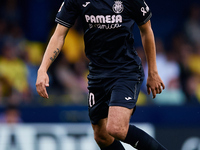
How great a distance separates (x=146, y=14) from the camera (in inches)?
160

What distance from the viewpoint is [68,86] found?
7.78m

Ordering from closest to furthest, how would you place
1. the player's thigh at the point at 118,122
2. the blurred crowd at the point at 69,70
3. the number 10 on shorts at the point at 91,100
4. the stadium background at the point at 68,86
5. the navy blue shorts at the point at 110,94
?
1. the player's thigh at the point at 118,122
2. the navy blue shorts at the point at 110,94
3. the number 10 on shorts at the point at 91,100
4. the stadium background at the point at 68,86
5. the blurred crowd at the point at 69,70

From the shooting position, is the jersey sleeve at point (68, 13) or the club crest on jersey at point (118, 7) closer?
the club crest on jersey at point (118, 7)

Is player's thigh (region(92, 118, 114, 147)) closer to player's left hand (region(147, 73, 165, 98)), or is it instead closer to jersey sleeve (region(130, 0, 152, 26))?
player's left hand (region(147, 73, 165, 98))

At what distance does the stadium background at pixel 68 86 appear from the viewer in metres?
6.46

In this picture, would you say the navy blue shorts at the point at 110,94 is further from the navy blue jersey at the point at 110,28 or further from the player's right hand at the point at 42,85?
the player's right hand at the point at 42,85

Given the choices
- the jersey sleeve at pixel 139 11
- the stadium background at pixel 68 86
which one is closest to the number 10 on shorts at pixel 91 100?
the jersey sleeve at pixel 139 11

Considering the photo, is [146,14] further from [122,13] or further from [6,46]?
[6,46]

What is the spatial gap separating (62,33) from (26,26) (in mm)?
5850

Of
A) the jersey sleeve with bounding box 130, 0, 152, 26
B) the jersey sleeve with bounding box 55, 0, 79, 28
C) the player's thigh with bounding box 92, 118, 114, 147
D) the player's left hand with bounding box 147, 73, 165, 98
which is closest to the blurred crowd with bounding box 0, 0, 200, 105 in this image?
the player's thigh with bounding box 92, 118, 114, 147

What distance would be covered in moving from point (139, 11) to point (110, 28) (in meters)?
0.31

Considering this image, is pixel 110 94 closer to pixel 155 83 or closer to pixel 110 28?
pixel 155 83

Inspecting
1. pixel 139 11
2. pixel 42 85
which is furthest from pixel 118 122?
pixel 139 11

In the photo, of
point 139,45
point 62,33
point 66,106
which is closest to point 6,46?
point 66,106
